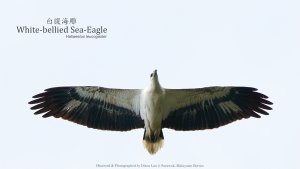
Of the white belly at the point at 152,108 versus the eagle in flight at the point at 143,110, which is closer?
the white belly at the point at 152,108

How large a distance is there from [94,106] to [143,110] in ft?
3.94

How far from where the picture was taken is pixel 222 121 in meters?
17.7

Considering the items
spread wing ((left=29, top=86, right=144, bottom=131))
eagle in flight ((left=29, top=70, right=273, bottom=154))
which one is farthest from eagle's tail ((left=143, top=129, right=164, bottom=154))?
spread wing ((left=29, top=86, right=144, bottom=131))

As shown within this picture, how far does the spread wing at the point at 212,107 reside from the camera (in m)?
17.7

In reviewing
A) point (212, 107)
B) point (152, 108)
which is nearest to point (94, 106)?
point (152, 108)

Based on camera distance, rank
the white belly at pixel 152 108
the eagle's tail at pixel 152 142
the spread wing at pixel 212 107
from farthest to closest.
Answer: the spread wing at pixel 212 107 < the eagle's tail at pixel 152 142 < the white belly at pixel 152 108

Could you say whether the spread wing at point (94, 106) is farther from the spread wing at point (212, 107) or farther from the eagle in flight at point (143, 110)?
the spread wing at point (212, 107)

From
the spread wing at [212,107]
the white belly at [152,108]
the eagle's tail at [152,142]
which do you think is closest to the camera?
the white belly at [152,108]

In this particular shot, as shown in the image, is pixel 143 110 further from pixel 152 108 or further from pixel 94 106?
pixel 94 106

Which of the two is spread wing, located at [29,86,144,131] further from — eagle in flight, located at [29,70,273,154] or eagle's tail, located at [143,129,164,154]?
eagle's tail, located at [143,129,164,154]

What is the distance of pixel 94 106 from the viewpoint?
1780cm

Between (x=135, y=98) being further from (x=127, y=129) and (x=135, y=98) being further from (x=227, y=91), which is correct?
(x=227, y=91)

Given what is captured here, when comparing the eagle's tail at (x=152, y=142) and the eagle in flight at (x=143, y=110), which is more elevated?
the eagle in flight at (x=143, y=110)

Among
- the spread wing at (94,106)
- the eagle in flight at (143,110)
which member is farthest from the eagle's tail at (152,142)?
the spread wing at (94,106)
